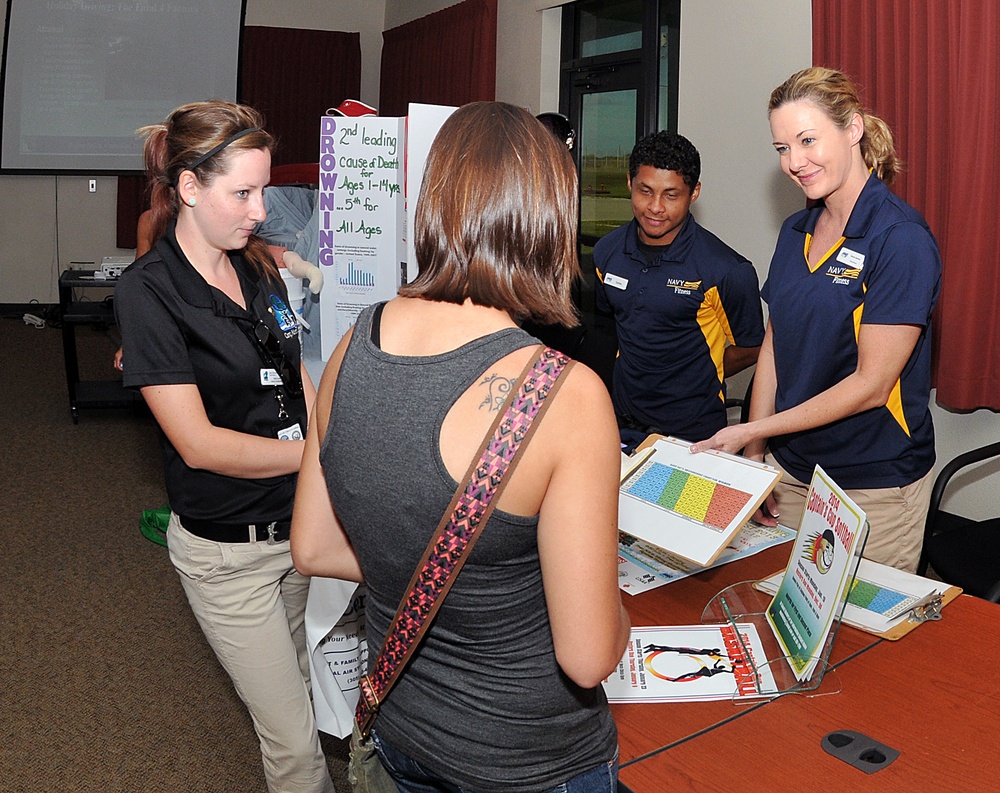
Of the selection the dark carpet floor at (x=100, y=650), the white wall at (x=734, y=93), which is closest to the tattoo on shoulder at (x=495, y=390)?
the dark carpet floor at (x=100, y=650)

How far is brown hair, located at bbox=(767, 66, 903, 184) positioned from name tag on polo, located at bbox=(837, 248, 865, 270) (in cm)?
21

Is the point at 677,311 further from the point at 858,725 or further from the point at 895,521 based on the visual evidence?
the point at 858,725

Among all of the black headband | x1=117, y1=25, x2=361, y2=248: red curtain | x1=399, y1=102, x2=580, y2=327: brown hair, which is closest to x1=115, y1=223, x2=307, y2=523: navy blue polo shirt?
the black headband

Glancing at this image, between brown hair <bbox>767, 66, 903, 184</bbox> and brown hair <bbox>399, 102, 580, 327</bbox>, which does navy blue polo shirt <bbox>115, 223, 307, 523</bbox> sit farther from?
brown hair <bbox>767, 66, 903, 184</bbox>

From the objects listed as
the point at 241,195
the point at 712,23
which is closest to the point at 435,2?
the point at 712,23

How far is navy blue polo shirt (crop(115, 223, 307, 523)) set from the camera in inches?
64.8

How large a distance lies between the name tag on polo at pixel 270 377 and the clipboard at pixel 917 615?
102 cm

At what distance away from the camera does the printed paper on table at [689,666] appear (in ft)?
4.80

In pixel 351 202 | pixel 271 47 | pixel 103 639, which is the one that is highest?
pixel 271 47

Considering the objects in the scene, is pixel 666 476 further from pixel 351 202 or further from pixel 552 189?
pixel 351 202

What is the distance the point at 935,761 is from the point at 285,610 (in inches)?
48.5

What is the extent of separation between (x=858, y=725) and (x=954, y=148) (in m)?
2.52

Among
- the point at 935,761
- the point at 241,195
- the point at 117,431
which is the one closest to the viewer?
the point at 935,761

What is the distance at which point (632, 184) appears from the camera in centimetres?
297
